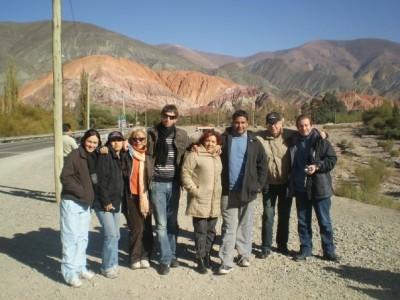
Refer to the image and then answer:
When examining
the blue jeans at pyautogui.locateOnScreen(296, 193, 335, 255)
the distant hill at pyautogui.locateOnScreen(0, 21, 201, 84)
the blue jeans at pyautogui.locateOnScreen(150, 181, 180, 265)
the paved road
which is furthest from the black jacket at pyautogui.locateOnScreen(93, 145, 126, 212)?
the distant hill at pyautogui.locateOnScreen(0, 21, 201, 84)

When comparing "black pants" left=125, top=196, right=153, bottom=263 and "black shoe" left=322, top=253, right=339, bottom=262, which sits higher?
"black pants" left=125, top=196, right=153, bottom=263

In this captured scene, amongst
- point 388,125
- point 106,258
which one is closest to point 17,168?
point 106,258

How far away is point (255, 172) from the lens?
20.2 feet

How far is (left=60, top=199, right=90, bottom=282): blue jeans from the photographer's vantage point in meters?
5.67

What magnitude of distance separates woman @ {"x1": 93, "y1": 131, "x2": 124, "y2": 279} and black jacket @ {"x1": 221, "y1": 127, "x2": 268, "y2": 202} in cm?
127

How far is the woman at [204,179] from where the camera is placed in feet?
19.4

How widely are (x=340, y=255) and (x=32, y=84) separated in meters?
117

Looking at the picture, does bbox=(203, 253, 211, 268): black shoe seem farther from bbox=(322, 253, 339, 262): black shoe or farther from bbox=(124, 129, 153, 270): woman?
bbox=(322, 253, 339, 262): black shoe

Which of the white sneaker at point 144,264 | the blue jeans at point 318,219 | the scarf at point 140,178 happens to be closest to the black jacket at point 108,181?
the scarf at point 140,178

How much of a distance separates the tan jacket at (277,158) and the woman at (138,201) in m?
1.67

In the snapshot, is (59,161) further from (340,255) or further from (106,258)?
(340,255)

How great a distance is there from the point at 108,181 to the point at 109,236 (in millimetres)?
671

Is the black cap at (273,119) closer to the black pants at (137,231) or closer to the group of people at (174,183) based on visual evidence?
the group of people at (174,183)

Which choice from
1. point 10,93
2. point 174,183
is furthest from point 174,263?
point 10,93
